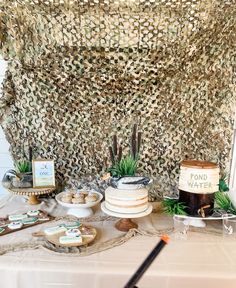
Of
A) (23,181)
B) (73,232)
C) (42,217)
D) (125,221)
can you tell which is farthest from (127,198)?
(23,181)

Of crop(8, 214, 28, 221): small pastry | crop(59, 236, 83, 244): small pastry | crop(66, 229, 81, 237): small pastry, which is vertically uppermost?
crop(66, 229, 81, 237): small pastry

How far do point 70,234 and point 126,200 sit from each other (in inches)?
8.7

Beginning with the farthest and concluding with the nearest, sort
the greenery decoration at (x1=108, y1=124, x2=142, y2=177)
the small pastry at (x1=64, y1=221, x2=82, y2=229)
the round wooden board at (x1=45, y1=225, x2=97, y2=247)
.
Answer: the greenery decoration at (x1=108, y1=124, x2=142, y2=177)
the small pastry at (x1=64, y1=221, x2=82, y2=229)
the round wooden board at (x1=45, y1=225, x2=97, y2=247)

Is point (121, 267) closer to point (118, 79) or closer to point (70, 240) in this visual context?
point (70, 240)

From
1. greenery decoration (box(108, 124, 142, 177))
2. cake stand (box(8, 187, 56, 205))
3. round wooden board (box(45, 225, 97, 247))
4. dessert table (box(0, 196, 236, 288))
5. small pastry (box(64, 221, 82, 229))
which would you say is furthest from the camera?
cake stand (box(8, 187, 56, 205))

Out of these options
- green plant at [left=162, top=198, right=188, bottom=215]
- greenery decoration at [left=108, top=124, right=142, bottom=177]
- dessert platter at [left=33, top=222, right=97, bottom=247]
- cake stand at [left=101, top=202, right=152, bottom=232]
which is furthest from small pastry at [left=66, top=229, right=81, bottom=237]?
green plant at [left=162, top=198, right=188, bottom=215]

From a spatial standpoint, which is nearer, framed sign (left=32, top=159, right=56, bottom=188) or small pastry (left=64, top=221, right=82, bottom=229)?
small pastry (left=64, top=221, right=82, bottom=229)

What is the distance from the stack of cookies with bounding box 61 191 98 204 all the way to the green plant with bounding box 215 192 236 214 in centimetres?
49

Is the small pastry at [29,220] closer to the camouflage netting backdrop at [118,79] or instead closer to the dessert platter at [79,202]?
the dessert platter at [79,202]

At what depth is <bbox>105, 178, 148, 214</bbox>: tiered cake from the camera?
1048 mm

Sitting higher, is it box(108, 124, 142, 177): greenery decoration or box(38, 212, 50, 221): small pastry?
box(108, 124, 142, 177): greenery decoration

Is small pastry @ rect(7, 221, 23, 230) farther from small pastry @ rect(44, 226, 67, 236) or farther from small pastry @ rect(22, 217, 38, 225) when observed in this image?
small pastry @ rect(44, 226, 67, 236)

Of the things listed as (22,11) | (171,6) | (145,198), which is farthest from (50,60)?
(145,198)

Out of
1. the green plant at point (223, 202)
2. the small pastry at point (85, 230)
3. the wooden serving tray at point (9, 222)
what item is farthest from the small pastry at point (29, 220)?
the green plant at point (223, 202)
